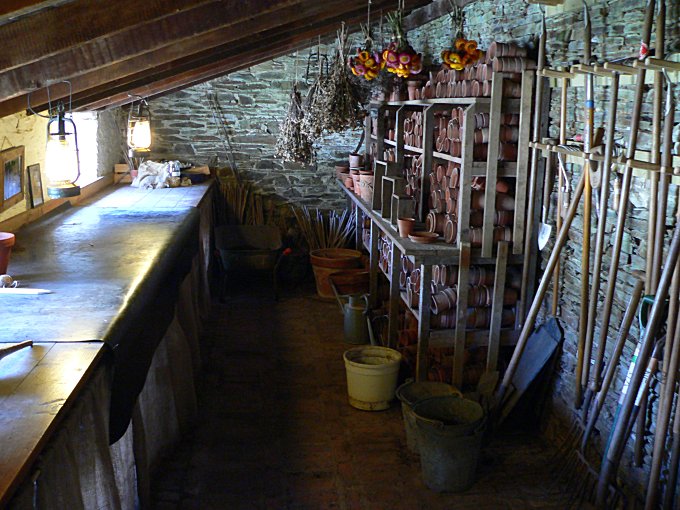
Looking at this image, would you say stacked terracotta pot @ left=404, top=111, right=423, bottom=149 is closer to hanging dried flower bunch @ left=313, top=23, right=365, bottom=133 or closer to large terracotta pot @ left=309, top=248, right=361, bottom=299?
hanging dried flower bunch @ left=313, top=23, right=365, bottom=133

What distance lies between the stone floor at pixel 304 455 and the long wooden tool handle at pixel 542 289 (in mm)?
396

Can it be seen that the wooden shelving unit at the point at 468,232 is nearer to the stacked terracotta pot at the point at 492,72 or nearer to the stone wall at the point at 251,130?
the stacked terracotta pot at the point at 492,72

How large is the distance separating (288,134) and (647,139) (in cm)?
421

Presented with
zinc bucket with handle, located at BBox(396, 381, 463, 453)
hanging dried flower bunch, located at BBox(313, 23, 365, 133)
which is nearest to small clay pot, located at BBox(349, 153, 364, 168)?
hanging dried flower bunch, located at BBox(313, 23, 365, 133)

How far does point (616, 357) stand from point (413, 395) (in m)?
1.45

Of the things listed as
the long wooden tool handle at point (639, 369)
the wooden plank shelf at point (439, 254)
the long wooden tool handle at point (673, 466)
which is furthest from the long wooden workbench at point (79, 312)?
the long wooden tool handle at point (673, 466)

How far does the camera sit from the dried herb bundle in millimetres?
8336

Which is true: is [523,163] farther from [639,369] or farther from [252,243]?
[252,243]

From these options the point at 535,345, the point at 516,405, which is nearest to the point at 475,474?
the point at 516,405

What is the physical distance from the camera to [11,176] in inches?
168

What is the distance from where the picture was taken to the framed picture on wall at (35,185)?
187 inches

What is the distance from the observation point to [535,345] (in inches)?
172

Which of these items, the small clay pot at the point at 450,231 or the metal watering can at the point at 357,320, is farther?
the metal watering can at the point at 357,320

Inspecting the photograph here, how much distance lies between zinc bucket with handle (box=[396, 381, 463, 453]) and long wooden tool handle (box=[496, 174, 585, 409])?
30cm
